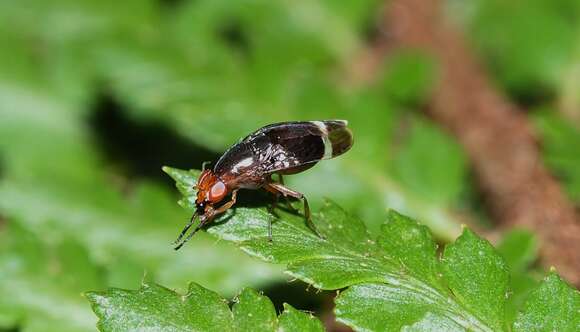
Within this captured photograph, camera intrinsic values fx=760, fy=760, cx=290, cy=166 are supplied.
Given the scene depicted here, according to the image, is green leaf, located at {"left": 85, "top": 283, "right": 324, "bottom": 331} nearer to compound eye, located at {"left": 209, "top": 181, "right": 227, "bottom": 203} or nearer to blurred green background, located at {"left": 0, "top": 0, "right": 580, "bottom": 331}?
compound eye, located at {"left": 209, "top": 181, "right": 227, "bottom": 203}

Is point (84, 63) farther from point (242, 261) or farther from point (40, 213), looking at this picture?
point (242, 261)

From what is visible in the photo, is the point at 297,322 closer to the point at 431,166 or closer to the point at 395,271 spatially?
the point at 395,271

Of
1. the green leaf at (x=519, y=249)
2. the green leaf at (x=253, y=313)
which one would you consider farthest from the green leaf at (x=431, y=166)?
the green leaf at (x=253, y=313)

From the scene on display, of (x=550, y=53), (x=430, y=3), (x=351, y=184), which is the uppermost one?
(x=430, y=3)

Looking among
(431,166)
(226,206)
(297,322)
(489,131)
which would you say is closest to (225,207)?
(226,206)

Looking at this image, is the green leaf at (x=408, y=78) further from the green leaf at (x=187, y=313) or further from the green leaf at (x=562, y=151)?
the green leaf at (x=187, y=313)

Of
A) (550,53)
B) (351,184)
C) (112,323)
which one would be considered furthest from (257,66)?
(112,323)

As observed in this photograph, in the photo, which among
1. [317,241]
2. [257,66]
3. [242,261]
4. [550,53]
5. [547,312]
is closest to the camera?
[547,312]
